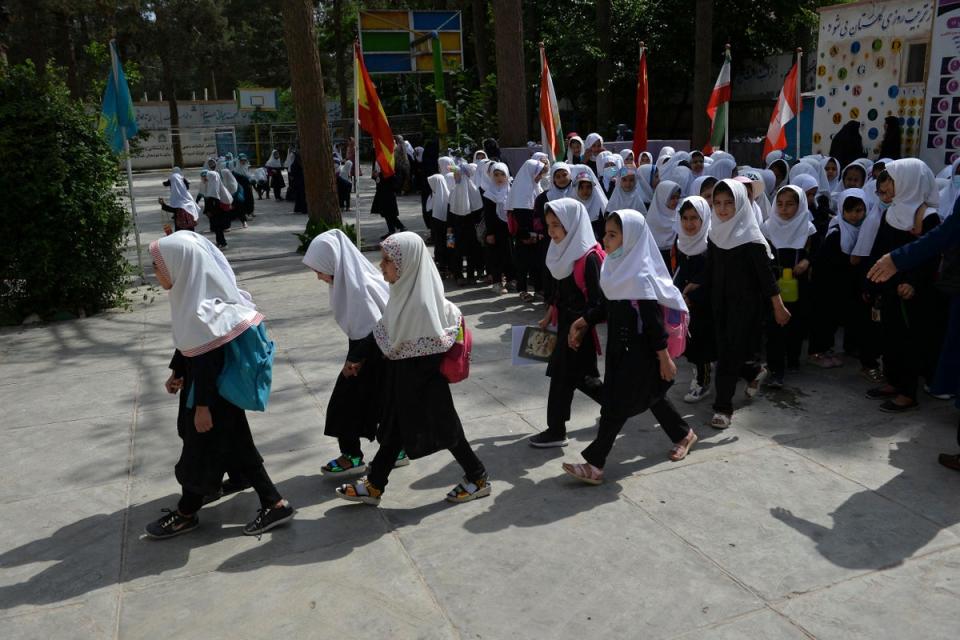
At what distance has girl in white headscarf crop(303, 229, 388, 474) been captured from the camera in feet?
14.9

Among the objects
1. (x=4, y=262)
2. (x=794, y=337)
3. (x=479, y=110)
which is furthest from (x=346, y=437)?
(x=479, y=110)

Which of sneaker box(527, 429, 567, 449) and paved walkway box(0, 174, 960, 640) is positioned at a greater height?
sneaker box(527, 429, 567, 449)

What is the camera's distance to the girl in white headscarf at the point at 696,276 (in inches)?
223

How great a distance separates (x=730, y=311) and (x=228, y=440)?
Answer: 3.31 meters

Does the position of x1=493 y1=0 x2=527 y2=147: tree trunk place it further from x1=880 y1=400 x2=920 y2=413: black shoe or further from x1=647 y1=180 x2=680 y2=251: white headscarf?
x1=880 y1=400 x2=920 y2=413: black shoe

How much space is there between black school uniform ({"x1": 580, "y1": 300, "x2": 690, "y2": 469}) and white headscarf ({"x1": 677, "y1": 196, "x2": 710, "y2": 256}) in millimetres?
1330

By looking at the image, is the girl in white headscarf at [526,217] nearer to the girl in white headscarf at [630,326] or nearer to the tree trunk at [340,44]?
the girl in white headscarf at [630,326]

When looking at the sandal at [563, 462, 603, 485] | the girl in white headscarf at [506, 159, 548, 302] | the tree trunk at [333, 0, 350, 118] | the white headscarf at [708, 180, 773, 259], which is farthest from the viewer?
the tree trunk at [333, 0, 350, 118]

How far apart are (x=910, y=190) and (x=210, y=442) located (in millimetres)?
4900

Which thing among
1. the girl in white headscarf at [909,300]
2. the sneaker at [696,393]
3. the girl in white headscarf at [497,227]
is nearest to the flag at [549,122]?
the girl in white headscarf at [497,227]

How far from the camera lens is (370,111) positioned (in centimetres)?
998

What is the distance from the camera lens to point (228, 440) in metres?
4.24

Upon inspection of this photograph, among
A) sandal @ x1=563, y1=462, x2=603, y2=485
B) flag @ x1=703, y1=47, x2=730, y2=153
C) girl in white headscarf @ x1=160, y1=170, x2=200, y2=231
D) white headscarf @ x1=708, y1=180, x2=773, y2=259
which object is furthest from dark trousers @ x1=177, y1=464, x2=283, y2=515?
girl in white headscarf @ x1=160, y1=170, x2=200, y2=231

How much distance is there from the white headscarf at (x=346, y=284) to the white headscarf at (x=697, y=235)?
7.92ft
